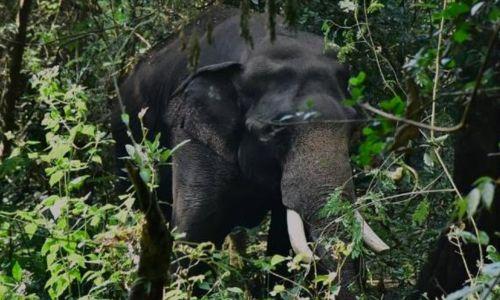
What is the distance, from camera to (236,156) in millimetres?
7703

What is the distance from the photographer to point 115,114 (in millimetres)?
8352

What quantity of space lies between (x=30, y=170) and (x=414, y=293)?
11.5ft

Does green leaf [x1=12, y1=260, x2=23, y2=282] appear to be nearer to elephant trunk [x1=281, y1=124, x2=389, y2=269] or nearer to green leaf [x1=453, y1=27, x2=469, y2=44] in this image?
elephant trunk [x1=281, y1=124, x2=389, y2=269]

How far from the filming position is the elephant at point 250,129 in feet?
23.6

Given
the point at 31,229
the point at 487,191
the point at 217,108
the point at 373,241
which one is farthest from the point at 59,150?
the point at 487,191

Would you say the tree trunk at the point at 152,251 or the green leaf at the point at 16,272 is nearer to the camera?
the tree trunk at the point at 152,251

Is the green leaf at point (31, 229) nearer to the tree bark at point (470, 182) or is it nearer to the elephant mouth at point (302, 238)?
the elephant mouth at point (302, 238)

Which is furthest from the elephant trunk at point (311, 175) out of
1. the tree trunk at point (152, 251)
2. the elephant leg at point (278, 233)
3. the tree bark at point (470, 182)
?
the tree trunk at point (152, 251)

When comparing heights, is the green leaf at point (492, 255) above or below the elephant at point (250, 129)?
above

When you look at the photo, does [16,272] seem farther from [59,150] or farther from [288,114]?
[288,114]

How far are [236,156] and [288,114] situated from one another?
2.28 ft

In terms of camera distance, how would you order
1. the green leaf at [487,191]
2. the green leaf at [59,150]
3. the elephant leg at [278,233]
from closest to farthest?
the green leaf at [487,191] < the green leaf at [59,150] < the elephant leg at [278,233]

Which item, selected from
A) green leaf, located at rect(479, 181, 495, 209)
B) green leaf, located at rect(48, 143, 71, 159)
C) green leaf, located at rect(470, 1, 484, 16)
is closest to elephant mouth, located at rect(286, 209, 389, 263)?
green leaf, located at rect(48, 143, 71, 159)

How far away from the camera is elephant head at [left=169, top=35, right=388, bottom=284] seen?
7035mm
